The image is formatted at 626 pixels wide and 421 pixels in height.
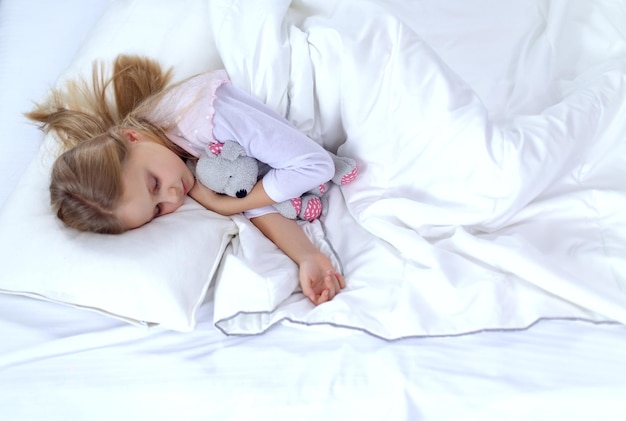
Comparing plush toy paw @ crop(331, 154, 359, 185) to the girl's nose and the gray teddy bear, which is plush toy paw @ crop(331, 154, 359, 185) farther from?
the girl's nose

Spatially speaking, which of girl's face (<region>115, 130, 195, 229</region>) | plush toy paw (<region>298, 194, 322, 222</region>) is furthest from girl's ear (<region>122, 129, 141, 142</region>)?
plush toy paw (<region>298, 194, 322, 222</region>)

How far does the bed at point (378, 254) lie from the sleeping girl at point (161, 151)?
0.12 ft

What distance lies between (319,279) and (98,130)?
1.69ft

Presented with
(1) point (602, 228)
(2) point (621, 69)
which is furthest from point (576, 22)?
(1) point (602, 228)

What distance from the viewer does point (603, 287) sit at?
0.92m

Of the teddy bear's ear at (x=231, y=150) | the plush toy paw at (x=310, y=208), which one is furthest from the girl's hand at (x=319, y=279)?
the teddy bear's ear at (x=231, y=150)

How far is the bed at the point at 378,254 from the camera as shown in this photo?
89 cm

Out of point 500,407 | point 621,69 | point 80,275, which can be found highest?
point 621,69

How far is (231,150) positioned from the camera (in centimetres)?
106

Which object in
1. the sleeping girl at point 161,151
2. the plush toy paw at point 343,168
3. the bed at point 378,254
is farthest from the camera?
the plush toy paw at point 343,168

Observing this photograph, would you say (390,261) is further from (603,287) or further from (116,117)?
(116,117)

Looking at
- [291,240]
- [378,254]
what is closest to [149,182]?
[291,240]

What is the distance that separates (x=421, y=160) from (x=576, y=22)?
51 centimetres

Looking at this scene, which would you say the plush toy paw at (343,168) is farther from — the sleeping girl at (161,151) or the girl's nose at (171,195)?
the girl's nose at (171,195)
